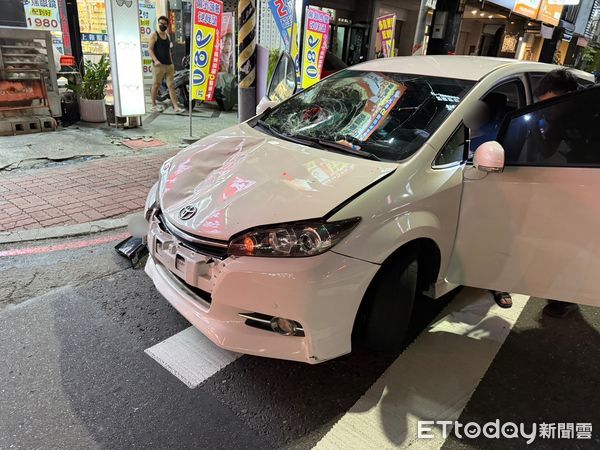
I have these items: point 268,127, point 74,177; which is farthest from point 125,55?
point 268,127

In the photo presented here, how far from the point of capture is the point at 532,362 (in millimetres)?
2910

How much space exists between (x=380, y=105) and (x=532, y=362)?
2011 millimetres

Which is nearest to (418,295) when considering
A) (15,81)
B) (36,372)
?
(36,372)

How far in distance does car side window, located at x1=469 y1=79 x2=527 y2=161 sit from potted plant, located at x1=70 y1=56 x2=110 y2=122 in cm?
696

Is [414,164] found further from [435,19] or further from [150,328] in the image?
[435,19]

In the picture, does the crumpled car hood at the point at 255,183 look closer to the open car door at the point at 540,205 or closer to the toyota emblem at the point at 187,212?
the toyota emblem at the point at 187,212

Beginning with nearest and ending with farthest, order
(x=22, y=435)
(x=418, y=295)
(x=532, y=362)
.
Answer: (x=22, y=435)
(x=532, y=362)
(x=418, y=295)

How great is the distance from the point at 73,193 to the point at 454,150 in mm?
4194

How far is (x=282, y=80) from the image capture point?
675cm

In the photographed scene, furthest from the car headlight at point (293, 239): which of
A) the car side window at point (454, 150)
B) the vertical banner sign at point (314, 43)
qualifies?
the vertical banner sign at point (314, 43)

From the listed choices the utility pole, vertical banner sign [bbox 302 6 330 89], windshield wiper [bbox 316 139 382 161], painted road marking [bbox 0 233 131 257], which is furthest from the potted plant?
windshield wiper [bbox 316 139 382 161]

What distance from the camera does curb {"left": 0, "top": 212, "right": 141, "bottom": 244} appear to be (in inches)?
156

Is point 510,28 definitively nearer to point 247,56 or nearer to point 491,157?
point 247,56

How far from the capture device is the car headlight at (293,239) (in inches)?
86.0
